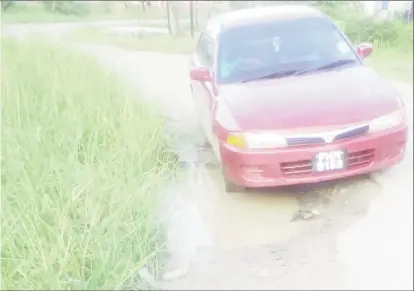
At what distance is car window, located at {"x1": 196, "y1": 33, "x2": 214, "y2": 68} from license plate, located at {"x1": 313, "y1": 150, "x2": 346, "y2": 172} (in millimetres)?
279

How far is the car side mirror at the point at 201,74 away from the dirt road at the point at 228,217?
33 millimetres

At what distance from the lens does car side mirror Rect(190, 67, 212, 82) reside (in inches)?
42.4

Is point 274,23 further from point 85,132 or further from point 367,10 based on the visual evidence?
point 85,132

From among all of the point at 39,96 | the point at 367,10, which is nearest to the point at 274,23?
the point at 367,10

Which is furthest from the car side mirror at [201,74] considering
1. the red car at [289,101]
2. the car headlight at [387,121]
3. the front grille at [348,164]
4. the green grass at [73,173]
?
the car headlight at [387,121]

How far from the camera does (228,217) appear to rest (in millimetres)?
1112

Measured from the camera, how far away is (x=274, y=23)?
3.57 feet

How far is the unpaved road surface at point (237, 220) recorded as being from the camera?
3.54 ft

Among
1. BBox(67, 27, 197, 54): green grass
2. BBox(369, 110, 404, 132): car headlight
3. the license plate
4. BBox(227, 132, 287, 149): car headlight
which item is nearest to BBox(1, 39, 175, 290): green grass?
BBox(67, 27, 197, 54): green grass

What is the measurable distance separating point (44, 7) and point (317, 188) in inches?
23.6

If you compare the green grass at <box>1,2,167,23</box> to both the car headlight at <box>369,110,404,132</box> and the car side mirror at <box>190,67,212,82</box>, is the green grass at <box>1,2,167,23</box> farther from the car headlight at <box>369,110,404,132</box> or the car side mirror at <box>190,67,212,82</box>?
the car headlight at <box>369,110,404,132</box>

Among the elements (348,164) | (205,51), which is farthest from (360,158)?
(205,51)

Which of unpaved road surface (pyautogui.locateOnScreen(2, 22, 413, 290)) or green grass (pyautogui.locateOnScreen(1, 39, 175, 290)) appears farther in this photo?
unpaved road surface (pyautogui.locateOnScreen(2, 22, 413, 290))

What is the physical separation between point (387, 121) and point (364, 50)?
0.14m
